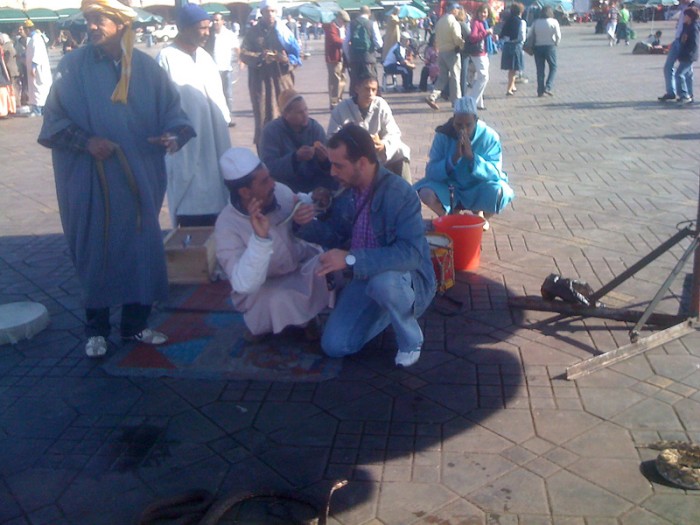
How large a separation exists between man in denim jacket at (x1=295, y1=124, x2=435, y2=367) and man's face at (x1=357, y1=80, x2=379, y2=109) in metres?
1.85

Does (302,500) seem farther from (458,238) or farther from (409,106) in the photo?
(409,106)

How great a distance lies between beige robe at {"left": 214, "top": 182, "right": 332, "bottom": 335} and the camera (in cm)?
412

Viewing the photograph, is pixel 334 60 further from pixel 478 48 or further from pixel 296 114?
pixel 296 114

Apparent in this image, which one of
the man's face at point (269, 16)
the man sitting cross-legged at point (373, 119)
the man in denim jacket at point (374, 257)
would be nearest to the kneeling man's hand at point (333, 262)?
the man in denim jacket at point (374, 257)

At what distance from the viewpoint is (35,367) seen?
4.32 m

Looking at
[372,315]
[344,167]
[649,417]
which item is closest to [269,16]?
[344,167]

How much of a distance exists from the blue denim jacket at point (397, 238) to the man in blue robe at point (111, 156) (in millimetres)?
1214

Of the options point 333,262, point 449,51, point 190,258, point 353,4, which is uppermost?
point 353,4

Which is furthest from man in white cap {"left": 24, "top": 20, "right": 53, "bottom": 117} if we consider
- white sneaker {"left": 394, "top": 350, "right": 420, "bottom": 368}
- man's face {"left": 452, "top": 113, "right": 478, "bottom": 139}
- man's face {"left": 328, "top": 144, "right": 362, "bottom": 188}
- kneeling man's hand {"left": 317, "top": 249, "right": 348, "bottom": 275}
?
white sneaker {"left": 394, "top": 350, "right": 420, "bottom": 368}

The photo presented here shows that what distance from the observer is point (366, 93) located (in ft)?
19.2

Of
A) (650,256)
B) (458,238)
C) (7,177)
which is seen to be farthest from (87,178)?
(7,177)

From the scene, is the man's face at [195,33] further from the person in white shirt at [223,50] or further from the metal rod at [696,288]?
the person in white shirt at [223,50]

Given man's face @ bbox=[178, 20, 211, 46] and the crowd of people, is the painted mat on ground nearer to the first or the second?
the crowd of people

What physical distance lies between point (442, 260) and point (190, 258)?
1.82 metres
